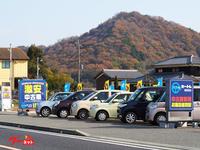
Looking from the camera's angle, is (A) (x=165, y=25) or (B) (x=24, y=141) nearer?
(B) (x=24, y=141)

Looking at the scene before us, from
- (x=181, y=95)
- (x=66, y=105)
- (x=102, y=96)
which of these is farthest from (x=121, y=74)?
(x=181, y=95)

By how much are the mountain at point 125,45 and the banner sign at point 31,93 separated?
7677 cm

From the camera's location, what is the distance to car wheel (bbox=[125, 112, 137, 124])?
24328 mm

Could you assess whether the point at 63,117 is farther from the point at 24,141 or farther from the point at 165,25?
the point at 165,25

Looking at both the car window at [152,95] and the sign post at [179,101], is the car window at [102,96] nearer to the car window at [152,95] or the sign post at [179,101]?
the car window at [152,95]

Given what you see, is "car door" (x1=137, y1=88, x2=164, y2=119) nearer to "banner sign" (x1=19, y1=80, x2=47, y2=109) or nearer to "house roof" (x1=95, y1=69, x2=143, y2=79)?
"banner sign" (x1=19, y1=80, x2=47, y2=109)

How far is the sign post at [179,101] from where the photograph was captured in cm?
2150

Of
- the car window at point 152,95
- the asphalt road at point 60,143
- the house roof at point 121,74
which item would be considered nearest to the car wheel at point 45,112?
the car window at point 152,95

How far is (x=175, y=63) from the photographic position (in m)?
74.4

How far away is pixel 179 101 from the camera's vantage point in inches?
854

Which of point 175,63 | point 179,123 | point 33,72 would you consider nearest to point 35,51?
point 33,72

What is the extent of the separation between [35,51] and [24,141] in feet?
249

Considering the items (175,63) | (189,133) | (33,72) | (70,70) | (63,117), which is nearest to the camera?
(189,133)

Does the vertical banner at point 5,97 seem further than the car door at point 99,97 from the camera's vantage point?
Yes
